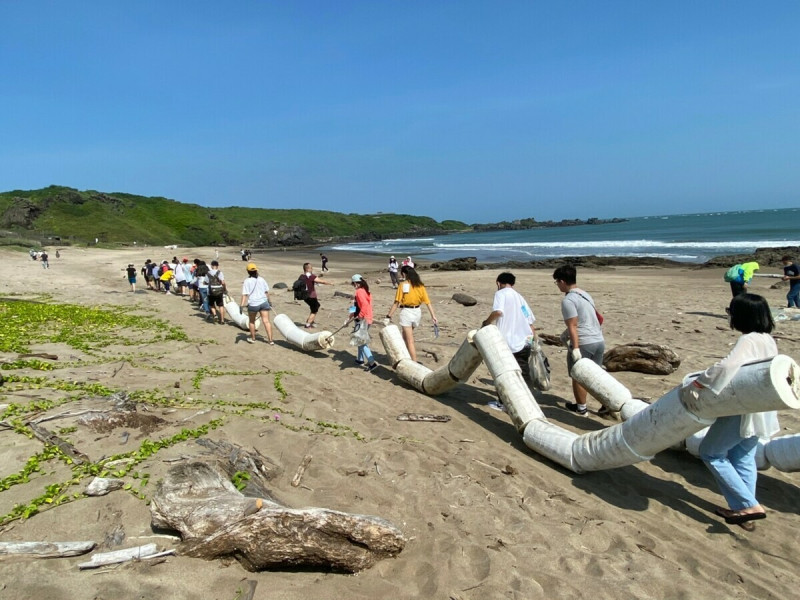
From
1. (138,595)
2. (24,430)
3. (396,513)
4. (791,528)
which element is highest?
(24,430)

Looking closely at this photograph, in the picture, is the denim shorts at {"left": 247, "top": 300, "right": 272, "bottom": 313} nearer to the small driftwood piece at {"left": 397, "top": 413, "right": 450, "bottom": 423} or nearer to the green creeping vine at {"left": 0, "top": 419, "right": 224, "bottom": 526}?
the small driftwood piece at {"left": 397, "top": 413, "right": 450, "bottom": 423}

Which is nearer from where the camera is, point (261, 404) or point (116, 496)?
point (116, 496)

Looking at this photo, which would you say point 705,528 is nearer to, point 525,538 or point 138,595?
point 525,538

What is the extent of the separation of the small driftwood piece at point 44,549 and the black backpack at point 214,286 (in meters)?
11.2

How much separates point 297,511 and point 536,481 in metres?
2.85

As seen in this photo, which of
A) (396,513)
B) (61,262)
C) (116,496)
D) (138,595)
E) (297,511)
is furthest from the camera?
(61,262)

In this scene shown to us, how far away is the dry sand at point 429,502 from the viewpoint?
373 centimetres

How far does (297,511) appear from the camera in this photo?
12.5 ft

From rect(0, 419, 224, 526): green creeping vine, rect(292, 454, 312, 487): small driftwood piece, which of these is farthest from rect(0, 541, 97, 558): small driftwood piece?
rect(292, 454, 312, 487): small driftwood piece

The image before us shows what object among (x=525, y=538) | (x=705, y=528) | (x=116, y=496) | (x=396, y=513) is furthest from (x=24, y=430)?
(x=705, y=528)

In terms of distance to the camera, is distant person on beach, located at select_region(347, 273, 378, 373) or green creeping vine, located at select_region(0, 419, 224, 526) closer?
green creeping vine, located at select_region(0, 419, 224, 526)

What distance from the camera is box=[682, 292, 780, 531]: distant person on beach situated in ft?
14.0

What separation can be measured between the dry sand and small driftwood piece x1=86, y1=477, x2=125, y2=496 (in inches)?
3.6

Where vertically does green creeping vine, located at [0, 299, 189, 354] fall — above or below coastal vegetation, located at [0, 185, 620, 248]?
below
